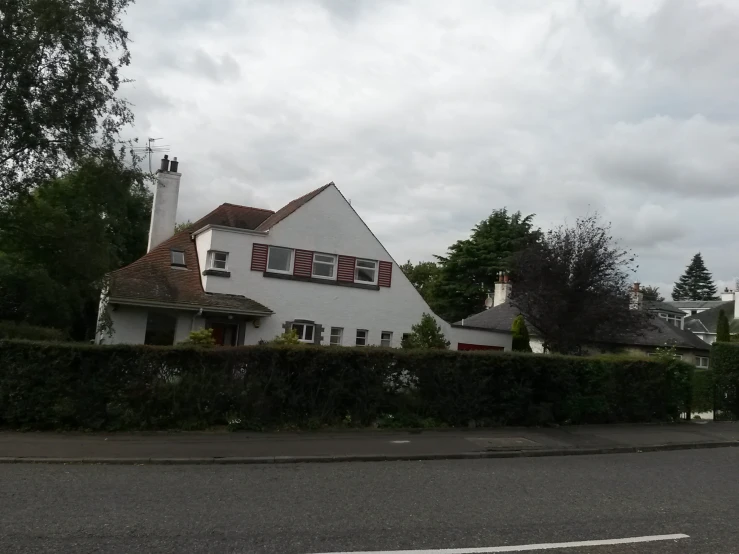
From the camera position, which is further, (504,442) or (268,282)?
(268,282)

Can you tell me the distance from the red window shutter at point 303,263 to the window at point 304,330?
2.06 m

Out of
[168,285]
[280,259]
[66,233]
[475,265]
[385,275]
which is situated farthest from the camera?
[475,265]

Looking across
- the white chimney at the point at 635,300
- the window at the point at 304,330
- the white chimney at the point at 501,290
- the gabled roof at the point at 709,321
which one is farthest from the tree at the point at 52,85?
the gabled roof at the point at 709,321

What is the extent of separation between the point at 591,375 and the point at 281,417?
660cm

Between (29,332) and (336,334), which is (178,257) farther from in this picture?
(29,332)

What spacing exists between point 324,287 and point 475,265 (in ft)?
95.4

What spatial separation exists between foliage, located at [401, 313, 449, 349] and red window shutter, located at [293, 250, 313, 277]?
5.00 m

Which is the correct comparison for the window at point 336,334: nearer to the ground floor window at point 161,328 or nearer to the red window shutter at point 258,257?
the red window shutter at point 258,257

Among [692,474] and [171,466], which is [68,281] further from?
[692,474]

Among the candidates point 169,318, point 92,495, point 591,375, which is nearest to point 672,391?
point 591,375

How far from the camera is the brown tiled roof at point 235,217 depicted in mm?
31422

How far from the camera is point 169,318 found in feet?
85.8

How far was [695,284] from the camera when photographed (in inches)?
4577

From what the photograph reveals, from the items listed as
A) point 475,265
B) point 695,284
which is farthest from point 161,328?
point 695,284
